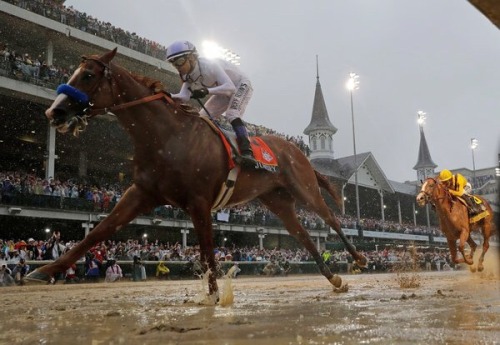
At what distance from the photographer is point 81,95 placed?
4.41 meters

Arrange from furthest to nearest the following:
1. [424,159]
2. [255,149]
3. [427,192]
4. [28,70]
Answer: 1. [424,159]
2. [28,70]
3. [427,192]
4. [255,149]

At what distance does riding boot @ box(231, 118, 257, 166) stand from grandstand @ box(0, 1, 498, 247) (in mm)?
16038

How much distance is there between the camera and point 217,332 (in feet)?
8.41

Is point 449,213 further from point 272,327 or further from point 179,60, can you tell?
point 272,327

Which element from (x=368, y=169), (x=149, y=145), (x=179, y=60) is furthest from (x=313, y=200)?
(x=368, y=169)

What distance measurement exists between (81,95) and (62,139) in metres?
24.4

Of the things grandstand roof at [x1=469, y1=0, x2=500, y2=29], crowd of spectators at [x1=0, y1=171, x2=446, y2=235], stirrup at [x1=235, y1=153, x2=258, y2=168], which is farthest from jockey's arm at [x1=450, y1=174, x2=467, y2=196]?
crowd of spectators at [x1=0, y1=171, x2=446, y2=235]

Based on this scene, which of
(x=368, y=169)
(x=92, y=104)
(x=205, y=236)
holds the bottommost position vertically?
(x=205, y=236)

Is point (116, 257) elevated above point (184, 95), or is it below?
below

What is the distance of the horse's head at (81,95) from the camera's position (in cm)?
434

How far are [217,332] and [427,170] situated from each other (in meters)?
85.7

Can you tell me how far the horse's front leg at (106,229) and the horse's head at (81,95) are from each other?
2.74 feet

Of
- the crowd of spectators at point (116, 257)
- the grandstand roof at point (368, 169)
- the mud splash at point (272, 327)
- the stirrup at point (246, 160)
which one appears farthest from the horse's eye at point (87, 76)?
the grandstand roof at point (368, 169)

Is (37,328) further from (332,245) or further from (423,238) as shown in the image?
(423,238)
